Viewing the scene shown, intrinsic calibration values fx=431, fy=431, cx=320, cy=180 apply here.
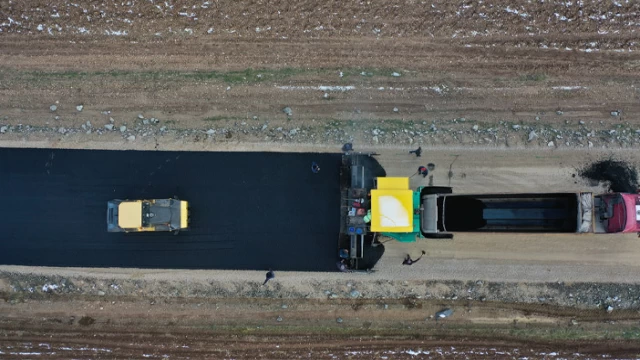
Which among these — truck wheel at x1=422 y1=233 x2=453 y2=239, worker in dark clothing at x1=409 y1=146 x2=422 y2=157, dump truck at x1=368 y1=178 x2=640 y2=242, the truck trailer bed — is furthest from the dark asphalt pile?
worker in dark clothing at x1=409 y1=146 x2=422 y2=157

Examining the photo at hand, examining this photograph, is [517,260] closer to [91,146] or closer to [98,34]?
[91,146]

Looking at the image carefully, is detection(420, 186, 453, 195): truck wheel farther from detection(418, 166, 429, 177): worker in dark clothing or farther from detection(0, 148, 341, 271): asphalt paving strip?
detection(0, 148, 341, 271): asphalt paving strip

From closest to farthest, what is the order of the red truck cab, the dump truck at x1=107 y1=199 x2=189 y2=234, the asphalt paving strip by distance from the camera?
the red truck cab < the dump truck at x1=107 y1=199 x2=189 y2=234 < the asphalt paving strip

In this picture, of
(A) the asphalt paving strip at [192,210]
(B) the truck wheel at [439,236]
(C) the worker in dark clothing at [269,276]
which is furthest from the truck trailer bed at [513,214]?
(C) the worker in dark clothing at [269,276]

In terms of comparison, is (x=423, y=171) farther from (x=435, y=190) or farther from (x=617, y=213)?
(x=617, y=213)

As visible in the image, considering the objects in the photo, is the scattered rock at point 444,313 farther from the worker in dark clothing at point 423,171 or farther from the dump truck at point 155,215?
the dump truck at point 155,215

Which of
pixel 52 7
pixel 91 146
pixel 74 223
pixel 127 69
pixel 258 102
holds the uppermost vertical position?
pixel 52 7

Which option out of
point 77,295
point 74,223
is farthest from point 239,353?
point 74,223
